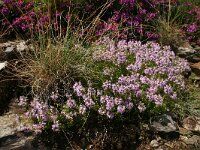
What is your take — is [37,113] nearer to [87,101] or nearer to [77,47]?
[87,101]

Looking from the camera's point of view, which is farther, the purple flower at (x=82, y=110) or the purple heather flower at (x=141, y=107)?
the purple heather flower at (x=141, y=107)

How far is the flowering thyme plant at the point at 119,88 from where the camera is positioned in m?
5.33

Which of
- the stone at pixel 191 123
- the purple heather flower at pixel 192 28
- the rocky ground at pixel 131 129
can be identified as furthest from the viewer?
the purple heather flower at pixel 192 28

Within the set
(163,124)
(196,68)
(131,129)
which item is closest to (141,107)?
(131,129)

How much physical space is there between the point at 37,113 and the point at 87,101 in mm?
689

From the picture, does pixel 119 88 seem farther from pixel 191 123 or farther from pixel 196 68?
pixel 196 68

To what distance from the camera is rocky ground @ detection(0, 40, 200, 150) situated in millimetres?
5262

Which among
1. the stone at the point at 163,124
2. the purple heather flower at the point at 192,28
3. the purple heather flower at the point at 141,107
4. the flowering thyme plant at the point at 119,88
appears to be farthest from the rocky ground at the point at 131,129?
the purple heather flower at the point at 192,28

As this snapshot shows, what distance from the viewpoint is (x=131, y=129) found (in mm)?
5684

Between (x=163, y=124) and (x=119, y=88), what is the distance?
87 centimetres

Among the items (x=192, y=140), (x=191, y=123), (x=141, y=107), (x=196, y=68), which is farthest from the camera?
(x=196, y=68)

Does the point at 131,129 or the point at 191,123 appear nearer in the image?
the point at 131,129

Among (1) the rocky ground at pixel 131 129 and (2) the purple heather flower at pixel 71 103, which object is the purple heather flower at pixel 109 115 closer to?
(1) the rocky ground at pixel 131 129

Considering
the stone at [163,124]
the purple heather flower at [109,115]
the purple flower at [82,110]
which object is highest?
the purple flower at [82,110]
